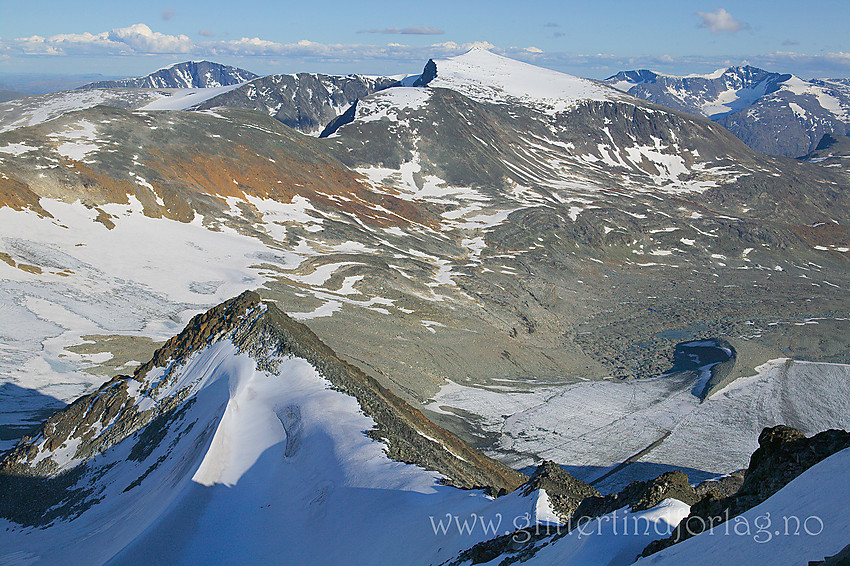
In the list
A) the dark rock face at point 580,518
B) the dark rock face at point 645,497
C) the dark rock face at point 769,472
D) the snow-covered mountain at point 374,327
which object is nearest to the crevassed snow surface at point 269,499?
the snow-covered mountain at point 374,327

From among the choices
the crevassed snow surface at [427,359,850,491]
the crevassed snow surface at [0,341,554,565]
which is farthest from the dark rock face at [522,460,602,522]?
the crevassed snow surface at [427,359,850,491]

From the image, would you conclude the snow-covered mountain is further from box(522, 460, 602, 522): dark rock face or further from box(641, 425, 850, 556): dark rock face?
box(641, 425, 850, 556): dark rock face

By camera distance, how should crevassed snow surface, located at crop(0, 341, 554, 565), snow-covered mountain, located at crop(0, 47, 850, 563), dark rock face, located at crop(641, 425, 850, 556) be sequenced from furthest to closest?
1. snow-covered mountain, located at crop(0, 47, 850, 563)
2. crevassed snow surface, located at crop(0, 341, 554, 565)
3. dark rock face, located at crop(641, 425, 850, 556)

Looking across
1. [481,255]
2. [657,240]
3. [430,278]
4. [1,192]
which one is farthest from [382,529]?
[657,240]

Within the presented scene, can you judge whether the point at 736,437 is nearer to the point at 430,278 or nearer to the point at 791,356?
Result: the point at 791,356

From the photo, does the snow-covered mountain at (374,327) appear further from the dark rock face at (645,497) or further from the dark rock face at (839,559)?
the dark rock face at (839,559)

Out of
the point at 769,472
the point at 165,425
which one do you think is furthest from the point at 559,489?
the point at 165,425

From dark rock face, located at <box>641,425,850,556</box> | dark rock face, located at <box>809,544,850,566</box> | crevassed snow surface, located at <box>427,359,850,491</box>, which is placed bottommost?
crevassed snow surface, located at <box>427,359,850,491</box>
